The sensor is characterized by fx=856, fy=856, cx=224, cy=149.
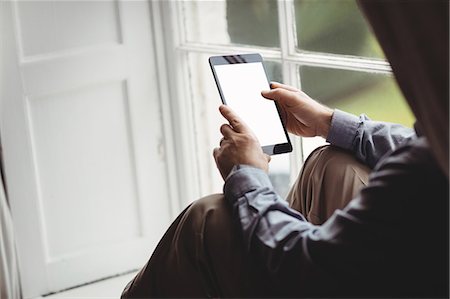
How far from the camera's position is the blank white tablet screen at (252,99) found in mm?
1735

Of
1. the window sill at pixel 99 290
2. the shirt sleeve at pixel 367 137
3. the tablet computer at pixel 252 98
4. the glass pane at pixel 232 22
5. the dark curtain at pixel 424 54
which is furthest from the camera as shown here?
the window sill at pixel 99 290

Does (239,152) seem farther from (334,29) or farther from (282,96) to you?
(334,29)

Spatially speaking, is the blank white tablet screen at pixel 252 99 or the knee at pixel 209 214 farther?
the blank white tablet screen at pixel 252 99

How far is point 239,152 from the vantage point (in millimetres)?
1490

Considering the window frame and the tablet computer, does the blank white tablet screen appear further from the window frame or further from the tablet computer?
the window frame

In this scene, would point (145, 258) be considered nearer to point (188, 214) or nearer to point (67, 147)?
point (67, 147)

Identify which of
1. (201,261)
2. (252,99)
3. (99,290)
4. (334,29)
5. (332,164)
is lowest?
(99,290)

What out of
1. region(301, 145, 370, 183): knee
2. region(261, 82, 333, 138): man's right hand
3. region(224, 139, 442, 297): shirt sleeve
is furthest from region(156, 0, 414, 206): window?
region(224, 139, 442, 297): shirt sleeve

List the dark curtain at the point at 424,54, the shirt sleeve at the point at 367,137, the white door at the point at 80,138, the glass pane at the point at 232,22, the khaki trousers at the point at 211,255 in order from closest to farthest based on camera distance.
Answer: the dark curtain at the point at 424,54
the khaki trousers at the point at 211,255
the shirt sleeve at the point at 367,137
the glass pane at the point at 232,22
the white door at the point at 80,138

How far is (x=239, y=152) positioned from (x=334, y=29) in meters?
0.83

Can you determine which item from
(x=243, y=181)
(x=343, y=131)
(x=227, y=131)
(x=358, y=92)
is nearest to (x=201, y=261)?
(x=243, y=181)

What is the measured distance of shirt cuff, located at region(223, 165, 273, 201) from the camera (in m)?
1.37

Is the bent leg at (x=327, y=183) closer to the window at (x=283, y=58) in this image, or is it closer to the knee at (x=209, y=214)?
the knee at (x=209, y=214)

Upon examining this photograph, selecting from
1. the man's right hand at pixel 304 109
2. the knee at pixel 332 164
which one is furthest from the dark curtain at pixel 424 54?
the man's right hand at pixel 304 109
